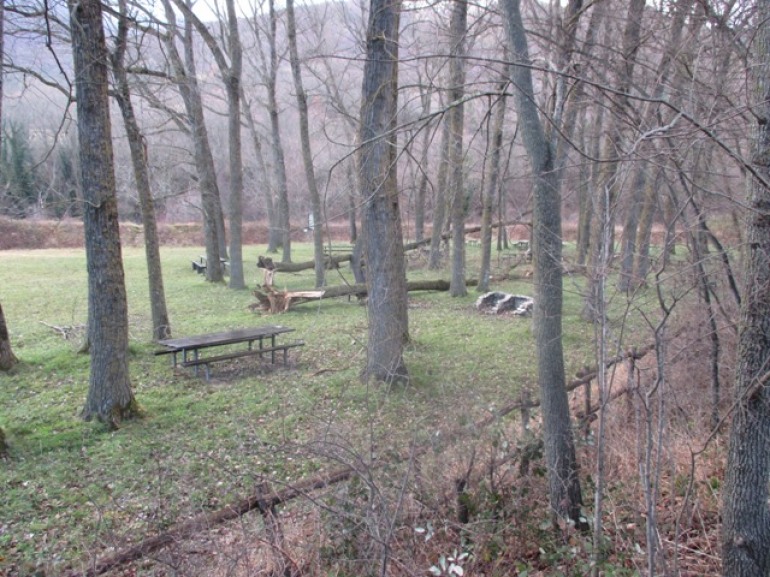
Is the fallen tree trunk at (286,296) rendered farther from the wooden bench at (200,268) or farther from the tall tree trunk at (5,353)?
the wooden bench at (200,268)

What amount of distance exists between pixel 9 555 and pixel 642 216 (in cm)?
1385

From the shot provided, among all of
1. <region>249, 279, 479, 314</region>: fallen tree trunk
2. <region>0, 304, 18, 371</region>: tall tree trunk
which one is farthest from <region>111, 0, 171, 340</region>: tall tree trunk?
<region>249, 279, 479, 314</region>: fallen tree trunk

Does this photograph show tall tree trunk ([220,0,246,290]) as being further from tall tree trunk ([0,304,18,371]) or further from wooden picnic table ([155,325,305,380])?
tall tree trunk ([0,304,18,371])

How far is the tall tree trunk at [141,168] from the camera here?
8.09 metres

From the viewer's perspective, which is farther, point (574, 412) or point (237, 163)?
point (237, 163)

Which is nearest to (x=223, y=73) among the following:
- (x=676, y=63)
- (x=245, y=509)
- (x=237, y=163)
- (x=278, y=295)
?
(x=237, y=163)

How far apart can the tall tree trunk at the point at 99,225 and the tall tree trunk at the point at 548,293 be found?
4.45 metres

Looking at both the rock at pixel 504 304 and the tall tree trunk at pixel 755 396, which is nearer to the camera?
the tall tree trunk at pixel 755 396

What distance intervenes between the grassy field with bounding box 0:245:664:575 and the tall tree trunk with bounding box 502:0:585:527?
523mm

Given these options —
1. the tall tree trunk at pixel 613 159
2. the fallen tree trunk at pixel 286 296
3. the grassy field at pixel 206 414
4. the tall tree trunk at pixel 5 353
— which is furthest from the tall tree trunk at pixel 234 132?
the tall tree trunk at pixel 613 159

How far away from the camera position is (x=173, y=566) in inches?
108

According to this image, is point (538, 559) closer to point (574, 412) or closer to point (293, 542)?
point (293, 542)

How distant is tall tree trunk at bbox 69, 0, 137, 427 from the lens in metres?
5.82

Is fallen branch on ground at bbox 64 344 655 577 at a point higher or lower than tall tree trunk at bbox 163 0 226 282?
lower
